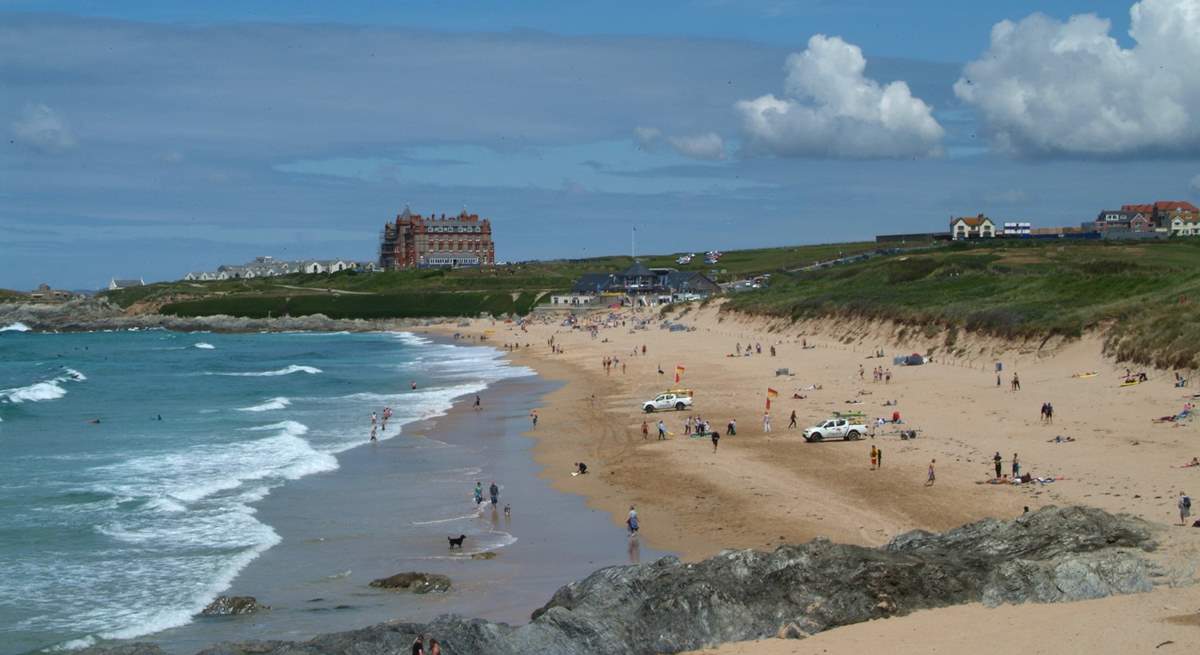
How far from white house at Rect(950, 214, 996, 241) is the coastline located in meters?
121

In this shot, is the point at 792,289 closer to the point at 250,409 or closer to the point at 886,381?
the point at 886,381

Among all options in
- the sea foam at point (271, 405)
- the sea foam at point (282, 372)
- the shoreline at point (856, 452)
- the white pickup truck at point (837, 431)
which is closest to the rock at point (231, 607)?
the shoreline at point (856, 452)

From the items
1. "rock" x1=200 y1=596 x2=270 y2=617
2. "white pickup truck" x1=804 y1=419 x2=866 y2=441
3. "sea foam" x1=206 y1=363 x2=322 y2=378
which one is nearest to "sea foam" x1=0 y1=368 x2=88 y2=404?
"sea foam" x1=206 y1=363 x2=322 y2=378

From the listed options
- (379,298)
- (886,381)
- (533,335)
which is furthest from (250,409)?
(379,298)

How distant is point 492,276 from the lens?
Result: 158 meters

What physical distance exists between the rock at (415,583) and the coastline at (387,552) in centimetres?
21

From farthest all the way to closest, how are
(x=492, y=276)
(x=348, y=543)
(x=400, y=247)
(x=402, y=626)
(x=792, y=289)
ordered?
(x=400, y=247) → (x=492, y=276) → (x=792, y=289) → (x=348, y=543) → (x=402, y=626)

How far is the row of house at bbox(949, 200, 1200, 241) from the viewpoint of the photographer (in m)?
136

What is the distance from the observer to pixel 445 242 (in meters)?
186

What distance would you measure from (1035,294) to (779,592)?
150ft

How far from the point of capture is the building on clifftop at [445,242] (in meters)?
185

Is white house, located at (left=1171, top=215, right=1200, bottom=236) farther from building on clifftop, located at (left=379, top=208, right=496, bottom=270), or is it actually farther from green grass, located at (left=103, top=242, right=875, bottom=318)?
building on clifftop, located at (left=379, top=208, right=496, bottom=270)

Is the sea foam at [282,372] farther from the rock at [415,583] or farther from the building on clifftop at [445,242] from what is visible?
the building on clifftop at [445,242]

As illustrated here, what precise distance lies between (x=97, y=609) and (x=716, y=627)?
1085cm
